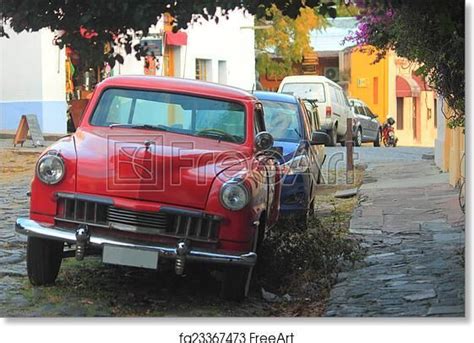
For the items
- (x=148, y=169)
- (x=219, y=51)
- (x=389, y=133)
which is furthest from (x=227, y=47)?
(x=389, y=133)

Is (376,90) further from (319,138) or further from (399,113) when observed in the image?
(319,138)

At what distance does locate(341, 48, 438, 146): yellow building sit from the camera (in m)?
7.51

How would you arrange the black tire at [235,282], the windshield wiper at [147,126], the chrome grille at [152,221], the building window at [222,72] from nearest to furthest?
1. the chrome grille at [152,221]
2. the black tire at [235,282]
3. the windshield wiper at [147,126]
4. the building window at [222,72]

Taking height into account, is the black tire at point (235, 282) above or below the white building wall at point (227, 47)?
below

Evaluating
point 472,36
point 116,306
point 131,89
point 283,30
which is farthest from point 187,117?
point 472,36

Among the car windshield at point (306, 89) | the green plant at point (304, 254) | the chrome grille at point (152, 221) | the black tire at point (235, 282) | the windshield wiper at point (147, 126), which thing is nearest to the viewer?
the chrome grille at point (152, 221)

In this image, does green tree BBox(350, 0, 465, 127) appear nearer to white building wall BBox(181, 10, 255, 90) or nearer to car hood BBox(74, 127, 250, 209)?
white building wall BBox(181, 10, 255, 90)

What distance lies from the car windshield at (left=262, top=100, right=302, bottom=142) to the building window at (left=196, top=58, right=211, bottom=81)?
1.98 feet

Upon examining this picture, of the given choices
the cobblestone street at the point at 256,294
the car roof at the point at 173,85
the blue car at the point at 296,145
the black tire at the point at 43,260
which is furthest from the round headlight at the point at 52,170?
the blue car at the point at 296,145

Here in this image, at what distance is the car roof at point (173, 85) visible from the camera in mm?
6988

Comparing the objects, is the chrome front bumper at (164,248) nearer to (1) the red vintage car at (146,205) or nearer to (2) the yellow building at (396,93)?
(1) the red vintage car at (146,205)

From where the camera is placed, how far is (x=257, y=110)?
7301 millimetres

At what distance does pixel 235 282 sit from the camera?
21.1ft

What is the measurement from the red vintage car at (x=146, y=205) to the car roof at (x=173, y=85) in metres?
0.41
